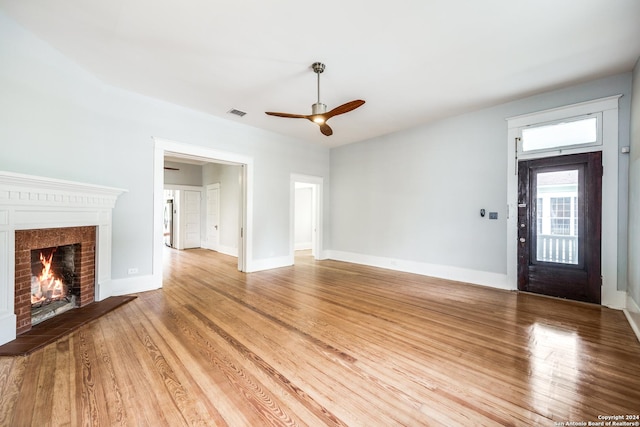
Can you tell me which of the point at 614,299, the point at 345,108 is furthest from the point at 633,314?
the point at 345,108

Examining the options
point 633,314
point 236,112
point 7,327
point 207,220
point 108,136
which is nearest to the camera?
point 7,327

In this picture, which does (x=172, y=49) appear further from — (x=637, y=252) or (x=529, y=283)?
(x=529, y=283)

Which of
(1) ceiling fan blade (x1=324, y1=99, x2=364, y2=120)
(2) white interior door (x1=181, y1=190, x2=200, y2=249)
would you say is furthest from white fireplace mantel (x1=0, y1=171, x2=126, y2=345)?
(2) white interior door (x1=181, y1=190, x2=200, y2=249)

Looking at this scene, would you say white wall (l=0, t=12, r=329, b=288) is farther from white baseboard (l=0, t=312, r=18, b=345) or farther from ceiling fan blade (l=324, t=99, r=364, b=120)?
ceiling fan blade (l=324, t=99, r=364, b=120)

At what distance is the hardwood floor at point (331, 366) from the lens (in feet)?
5.33

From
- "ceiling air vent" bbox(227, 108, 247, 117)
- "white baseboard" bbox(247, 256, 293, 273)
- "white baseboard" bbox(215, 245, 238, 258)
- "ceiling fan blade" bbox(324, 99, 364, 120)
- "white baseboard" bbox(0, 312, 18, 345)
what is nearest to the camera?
"white baseboard" bbox(0, 312, 18, 345)

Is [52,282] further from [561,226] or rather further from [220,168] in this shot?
[561,226]

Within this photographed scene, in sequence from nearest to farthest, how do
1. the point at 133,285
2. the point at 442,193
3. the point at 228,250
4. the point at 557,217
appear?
the point at 557,217 < the point at 133,285 < the point at 442,193 < the point at 228,250

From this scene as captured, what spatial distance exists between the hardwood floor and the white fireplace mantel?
0.58 m

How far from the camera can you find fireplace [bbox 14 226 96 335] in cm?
260

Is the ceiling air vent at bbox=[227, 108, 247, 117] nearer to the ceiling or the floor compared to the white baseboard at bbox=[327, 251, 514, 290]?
nearer to the ceiling

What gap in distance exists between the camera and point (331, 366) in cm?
213

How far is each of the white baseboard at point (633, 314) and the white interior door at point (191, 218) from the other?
9.89 meters

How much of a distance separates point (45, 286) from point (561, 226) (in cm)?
696
